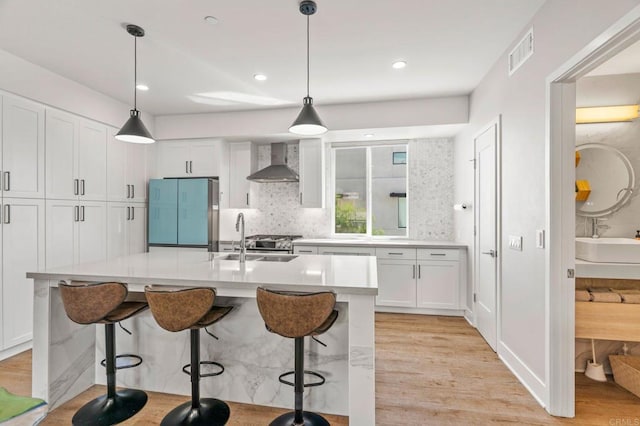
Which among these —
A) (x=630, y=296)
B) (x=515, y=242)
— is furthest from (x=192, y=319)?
(x=630, y=296)

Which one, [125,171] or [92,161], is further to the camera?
[125,171]

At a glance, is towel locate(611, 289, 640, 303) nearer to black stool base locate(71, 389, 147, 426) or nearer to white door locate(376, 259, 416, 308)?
white door locate(376, 259, 416, 308)

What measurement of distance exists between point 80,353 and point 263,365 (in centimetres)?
140

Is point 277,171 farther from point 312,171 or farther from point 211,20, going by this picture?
point 211,20

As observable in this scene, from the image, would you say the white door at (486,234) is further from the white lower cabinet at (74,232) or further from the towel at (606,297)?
the white lower cabinet at (74,232)

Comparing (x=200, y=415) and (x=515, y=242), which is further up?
(x=515, y=242)

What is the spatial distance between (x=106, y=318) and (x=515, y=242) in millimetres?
2988

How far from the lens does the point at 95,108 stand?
3.83 m

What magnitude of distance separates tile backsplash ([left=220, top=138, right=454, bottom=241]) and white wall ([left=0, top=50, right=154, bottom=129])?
189 cm

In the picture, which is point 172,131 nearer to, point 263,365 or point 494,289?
point 263,365

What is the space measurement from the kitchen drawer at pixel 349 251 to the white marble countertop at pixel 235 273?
153 cm

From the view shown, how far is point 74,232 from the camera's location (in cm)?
359

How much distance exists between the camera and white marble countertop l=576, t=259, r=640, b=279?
2.24 meters

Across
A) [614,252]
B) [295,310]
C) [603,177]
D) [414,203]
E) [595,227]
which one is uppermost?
[603,177]
